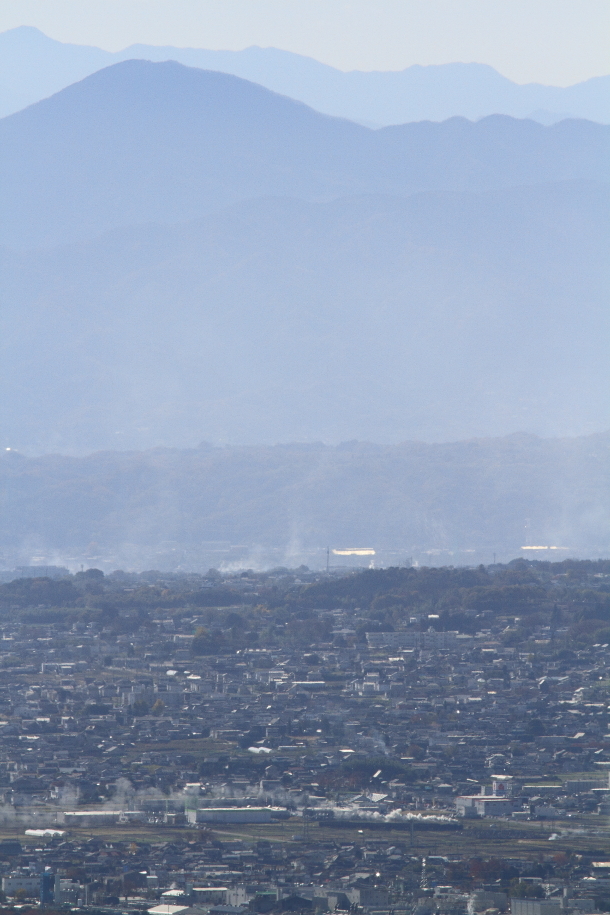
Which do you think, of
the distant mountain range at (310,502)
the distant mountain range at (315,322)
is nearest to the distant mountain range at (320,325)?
the distant mountain range at (315,322)

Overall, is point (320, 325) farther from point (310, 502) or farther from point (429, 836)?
point (429, 836)

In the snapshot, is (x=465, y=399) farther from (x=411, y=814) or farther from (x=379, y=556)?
(x=411, y=814)

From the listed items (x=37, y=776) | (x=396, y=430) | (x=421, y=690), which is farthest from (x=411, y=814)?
(x=396, y=430)

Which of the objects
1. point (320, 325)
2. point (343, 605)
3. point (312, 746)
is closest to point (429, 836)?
point (312, 746)

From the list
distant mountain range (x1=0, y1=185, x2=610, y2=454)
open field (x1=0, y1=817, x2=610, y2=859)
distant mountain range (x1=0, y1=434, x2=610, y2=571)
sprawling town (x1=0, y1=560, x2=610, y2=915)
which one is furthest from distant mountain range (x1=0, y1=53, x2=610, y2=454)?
open field (x1=0, y1=817, x2=610, y2=859)

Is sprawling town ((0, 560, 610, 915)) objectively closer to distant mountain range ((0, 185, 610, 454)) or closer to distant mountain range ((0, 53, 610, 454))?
distant mountain range ((0, 185, 610, 454))
